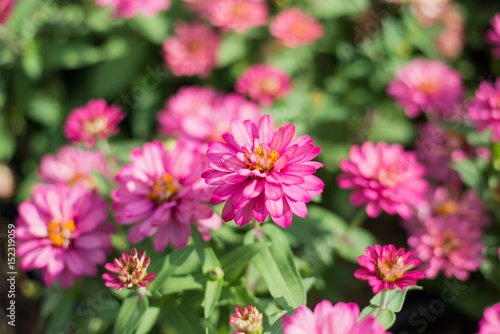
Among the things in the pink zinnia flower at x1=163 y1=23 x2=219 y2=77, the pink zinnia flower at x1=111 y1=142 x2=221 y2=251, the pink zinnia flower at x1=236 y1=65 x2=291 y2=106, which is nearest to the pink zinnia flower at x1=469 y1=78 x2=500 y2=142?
the pink zinnia flower at x1=236 y1=65 x2=291 y2=106

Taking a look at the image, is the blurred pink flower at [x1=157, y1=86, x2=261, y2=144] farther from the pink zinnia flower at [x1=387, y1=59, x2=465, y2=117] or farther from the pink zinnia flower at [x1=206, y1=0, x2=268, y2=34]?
the pink zinnia flower at [x1=387, y1=59, x2=465, y2=117]

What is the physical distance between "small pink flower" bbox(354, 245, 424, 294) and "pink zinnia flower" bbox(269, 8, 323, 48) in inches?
49.5

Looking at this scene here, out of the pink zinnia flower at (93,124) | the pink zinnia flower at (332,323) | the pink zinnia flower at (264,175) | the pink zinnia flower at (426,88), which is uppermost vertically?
the pink zinnia flower at (264,175)

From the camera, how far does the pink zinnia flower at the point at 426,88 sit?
5.75 feet

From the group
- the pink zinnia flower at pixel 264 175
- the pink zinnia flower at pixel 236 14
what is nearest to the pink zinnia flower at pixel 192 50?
the pink zinnia flower at pixel 236 14

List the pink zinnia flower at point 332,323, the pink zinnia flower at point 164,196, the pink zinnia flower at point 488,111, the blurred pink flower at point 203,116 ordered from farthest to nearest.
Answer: the blurred pink flower at point 203,116 → the pink zinnia flower at point 488,111 → the pink zinnia flower at point 164,196 → the pink zinnia flower at point 332,323

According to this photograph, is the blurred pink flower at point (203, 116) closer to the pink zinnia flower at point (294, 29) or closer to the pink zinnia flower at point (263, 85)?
the pink zinnia flower at point (263, 85)

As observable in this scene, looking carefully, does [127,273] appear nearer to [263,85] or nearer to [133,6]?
[263,85]

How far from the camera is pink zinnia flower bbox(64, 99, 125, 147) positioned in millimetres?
1343

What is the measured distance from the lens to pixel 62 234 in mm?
1185

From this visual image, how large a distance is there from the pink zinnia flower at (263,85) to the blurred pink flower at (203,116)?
11 cm

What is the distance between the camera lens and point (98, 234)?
1.23 meters

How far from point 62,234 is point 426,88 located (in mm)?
1432

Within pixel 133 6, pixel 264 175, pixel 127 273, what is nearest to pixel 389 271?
pixel 264 175
